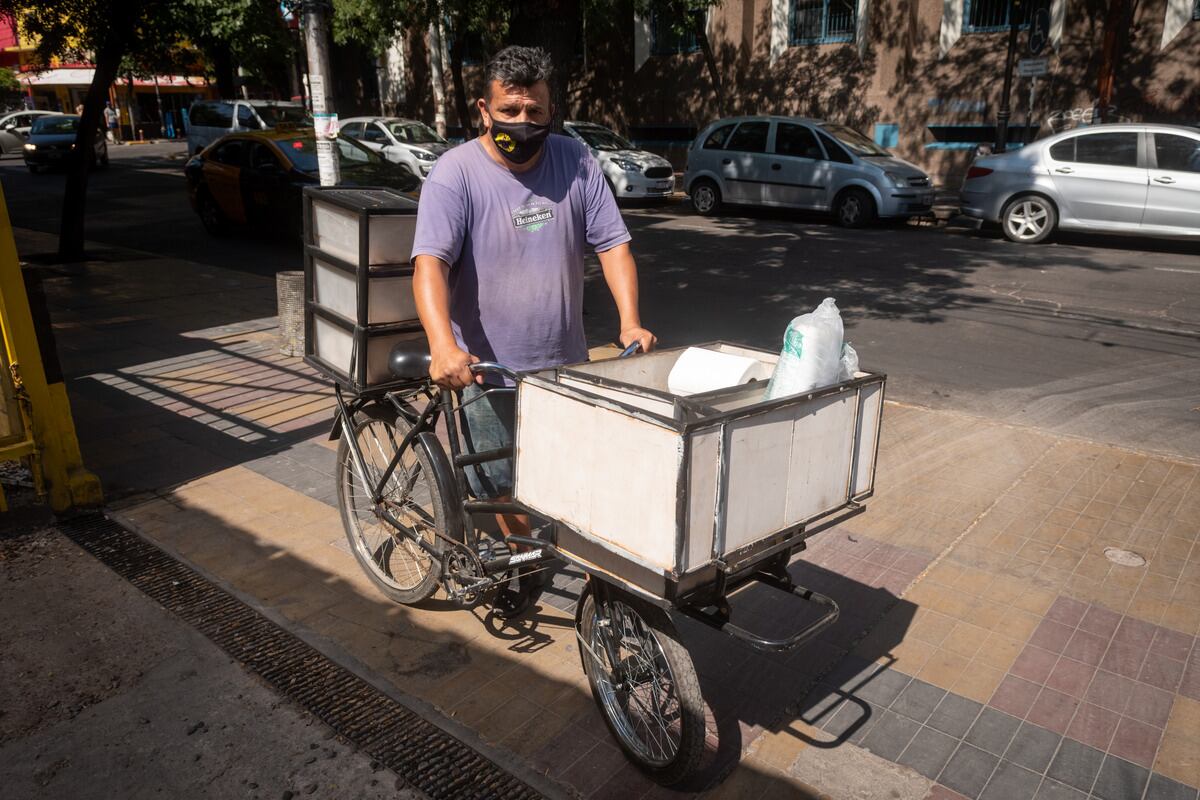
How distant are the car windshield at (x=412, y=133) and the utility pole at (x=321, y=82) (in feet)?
39.0

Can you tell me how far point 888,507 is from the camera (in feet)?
16.2

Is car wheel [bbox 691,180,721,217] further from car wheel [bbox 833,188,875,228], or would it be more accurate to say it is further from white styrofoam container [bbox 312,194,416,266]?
white styrofoam container [bbox 312,194,416,266]

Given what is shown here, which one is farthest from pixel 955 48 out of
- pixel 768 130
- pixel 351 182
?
pixel 351 182

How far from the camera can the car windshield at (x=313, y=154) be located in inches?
521

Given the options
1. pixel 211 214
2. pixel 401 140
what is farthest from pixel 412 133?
pixel 211 214

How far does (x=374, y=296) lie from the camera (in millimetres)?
3688

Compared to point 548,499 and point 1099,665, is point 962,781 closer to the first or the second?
point 1099,665

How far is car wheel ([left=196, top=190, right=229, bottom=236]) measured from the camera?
1473cm

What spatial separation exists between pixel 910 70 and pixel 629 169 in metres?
7.74

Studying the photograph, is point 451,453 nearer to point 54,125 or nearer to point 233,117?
point 233,117

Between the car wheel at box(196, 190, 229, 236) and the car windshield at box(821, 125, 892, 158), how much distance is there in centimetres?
985

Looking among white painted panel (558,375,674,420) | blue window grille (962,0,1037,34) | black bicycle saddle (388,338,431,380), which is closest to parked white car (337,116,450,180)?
blue window grille (962,0,1037,34)

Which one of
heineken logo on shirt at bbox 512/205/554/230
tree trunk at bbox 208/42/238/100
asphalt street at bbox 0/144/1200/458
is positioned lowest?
asphalt street at bbox 0/144/1200/458

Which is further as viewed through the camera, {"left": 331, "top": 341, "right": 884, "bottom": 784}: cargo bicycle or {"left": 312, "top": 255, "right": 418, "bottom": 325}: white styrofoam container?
{"left": 312, "top": 255, "right": 418, "bottom": 325}: white styrofoam container
